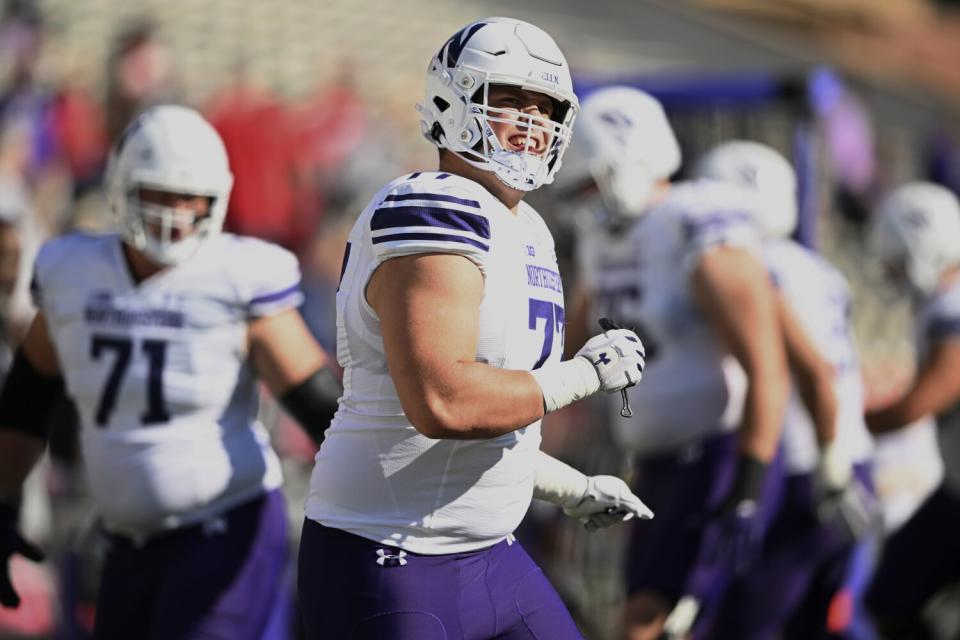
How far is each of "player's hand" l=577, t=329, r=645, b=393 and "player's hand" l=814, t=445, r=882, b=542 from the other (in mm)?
2435

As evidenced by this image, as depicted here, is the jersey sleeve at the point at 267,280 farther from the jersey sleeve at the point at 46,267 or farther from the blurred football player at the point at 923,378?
the blurred football player at the point at 923,378

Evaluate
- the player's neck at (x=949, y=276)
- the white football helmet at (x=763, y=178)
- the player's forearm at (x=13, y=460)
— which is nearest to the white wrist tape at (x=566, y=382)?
the player's forearm at (x=13, y=460)

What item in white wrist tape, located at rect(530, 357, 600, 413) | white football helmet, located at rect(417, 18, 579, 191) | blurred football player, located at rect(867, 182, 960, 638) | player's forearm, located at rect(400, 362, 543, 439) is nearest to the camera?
player's forearm, located at rect(400, 362, 543, 439)

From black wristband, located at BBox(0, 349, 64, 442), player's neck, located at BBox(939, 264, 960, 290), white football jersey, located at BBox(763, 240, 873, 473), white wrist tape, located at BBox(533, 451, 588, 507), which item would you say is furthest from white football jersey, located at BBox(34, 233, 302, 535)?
player's neck, located at BBox(939, 264, 960, 290)

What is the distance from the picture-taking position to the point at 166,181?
4.21 metres

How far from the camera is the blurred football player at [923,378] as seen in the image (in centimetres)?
594

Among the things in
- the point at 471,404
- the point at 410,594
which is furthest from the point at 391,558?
the point at 471,404

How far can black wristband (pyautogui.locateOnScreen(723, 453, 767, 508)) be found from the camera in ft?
15.9

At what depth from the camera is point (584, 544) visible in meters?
7.65

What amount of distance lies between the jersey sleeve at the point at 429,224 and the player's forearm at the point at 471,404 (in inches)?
8.7

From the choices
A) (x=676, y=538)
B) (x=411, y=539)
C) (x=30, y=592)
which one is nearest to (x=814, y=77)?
(x=676, y=538)

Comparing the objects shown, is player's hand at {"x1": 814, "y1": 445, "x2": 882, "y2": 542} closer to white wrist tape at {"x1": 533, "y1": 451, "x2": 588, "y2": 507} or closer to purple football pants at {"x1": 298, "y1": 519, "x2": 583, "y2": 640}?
white wrist tape at {"x1": 533, "y1": 451, "x2": 588, "y2": 507}

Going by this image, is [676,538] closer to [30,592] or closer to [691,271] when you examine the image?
[691,271]

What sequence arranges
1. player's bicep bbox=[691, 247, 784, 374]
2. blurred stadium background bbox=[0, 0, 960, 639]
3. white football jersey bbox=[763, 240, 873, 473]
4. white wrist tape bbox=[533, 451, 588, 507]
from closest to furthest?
1. white wrist tape bbox=[533, 451, 588, 507]
2. player's bicep bbox=[691, 247, 784, 374]
3. white football jersey bbox=[763, 240, 873, 473]
4. blurred stadium background bbox=[0, 0, 960, 639]
